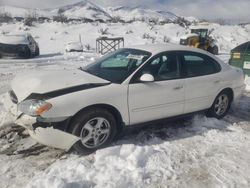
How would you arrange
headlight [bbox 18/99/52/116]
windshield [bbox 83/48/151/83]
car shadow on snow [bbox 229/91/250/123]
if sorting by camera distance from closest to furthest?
headlight [bbox 18/99/52/116]
windshield [bbox 83/48/151/83]
car shadow on snow [bbox 229/91/250/123]

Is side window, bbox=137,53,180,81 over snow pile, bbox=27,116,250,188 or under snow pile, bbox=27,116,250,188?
over

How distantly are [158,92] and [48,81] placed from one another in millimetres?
1697

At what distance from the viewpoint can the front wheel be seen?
5922 mm

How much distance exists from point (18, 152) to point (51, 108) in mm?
973

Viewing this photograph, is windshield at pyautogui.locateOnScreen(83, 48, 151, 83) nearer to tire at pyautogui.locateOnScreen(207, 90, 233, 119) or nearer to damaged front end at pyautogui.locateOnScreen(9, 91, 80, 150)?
damaged front end at pyautogui.locateOnScreen(9, 91, 80, 150)

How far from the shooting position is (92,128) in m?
4.31

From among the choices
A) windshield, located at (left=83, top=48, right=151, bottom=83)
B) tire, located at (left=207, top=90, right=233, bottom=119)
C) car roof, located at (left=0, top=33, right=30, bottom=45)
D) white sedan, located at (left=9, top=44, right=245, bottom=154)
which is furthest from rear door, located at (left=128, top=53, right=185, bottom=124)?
car roof, located at (left=0, top=33, right=30, bottom=45)

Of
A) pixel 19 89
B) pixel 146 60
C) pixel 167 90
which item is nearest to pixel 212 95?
pixel 167 90

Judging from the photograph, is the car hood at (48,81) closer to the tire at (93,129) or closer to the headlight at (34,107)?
the headlight at (34,107)

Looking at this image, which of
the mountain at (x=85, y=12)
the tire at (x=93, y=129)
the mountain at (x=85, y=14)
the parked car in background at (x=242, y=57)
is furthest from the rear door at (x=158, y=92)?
the mountain at (x=85, y=12)

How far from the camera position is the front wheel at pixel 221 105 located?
5922 millimetres

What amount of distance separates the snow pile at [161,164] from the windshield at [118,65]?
3.45ft

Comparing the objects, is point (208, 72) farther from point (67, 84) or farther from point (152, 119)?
point (67, 84)

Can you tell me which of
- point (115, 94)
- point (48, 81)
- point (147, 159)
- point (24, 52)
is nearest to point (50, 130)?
point (48, 81)
